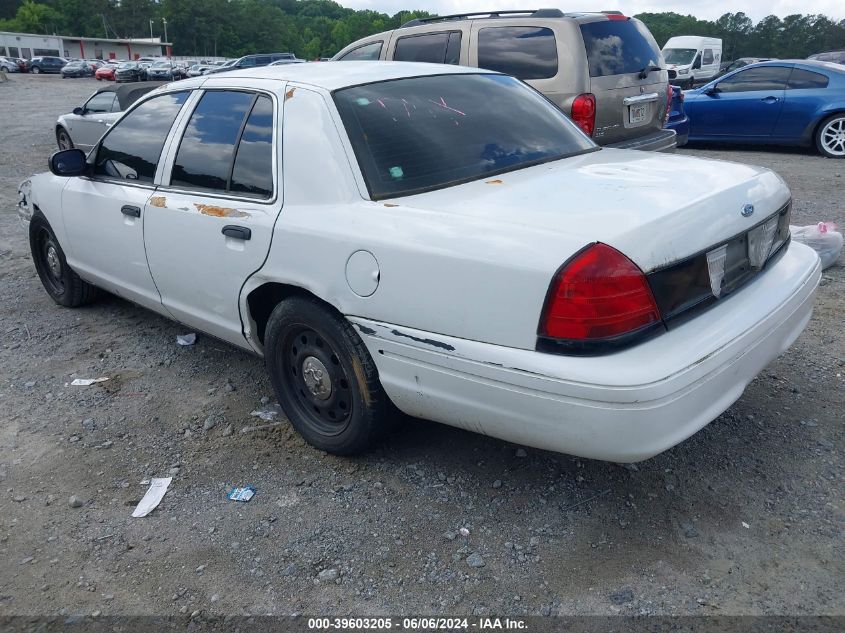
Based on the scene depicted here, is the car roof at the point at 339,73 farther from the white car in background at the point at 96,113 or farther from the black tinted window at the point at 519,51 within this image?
the white car in background at the point at 96,113

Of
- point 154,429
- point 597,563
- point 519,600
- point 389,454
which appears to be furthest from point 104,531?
point 597,563

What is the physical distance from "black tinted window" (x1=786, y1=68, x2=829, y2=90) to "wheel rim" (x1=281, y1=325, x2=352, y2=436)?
1023 cm

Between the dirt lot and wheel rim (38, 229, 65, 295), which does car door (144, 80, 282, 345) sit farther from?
wheel rim (38, 229, 65, 295)

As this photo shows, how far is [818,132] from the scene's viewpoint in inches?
423

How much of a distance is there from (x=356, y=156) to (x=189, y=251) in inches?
44.5

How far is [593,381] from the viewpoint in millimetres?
2305

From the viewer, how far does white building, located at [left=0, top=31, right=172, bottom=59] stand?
3445 inches

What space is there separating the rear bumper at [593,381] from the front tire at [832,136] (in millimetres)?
9221

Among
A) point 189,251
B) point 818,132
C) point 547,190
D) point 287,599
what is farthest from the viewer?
point 818,132

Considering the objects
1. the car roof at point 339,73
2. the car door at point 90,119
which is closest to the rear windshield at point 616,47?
the car roof at point 339,73

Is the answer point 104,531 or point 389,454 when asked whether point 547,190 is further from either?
point 104,531

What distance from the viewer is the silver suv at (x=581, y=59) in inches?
258

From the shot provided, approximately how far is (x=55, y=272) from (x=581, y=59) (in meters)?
4.67

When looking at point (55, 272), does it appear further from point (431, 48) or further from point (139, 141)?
point (431, 48)
